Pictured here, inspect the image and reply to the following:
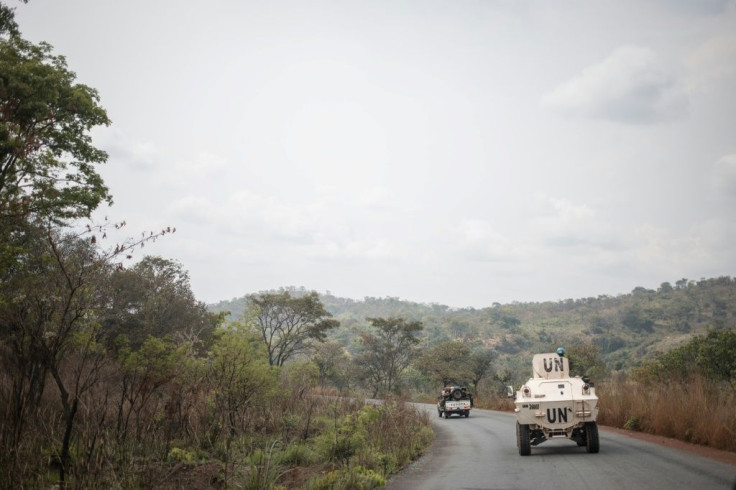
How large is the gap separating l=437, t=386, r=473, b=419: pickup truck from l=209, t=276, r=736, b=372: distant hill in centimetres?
4697

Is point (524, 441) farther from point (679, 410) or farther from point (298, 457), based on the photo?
point (298, 457)

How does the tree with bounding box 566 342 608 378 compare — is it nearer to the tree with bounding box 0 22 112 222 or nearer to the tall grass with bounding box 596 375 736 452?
the tall grass with bounding box 596 375 736 452

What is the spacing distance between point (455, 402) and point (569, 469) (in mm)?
22964

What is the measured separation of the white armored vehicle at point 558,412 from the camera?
40.8 ft

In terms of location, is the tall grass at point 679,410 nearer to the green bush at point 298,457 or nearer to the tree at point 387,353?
the green bush at point 298,457

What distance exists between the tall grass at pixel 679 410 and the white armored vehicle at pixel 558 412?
2.69 meters

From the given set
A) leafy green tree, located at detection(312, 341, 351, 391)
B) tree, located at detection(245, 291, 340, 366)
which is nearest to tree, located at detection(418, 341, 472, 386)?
tree, located at detection(245, 291, 340, 366)

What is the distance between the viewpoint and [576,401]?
491 inches

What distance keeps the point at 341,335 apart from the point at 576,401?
115869mm

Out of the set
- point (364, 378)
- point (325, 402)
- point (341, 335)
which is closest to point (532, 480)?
point (325, 402)

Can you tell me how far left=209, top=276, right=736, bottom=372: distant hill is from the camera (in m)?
91.7

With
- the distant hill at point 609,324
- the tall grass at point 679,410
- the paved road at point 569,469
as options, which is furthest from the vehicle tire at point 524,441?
the distant hill at point 609,324

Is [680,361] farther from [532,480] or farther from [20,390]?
[20,390]

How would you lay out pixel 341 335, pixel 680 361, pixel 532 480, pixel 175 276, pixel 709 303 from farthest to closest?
pixel 341 335
pixel 709 303
pixel 680 361
pixel 175 276
pixel 532 480
